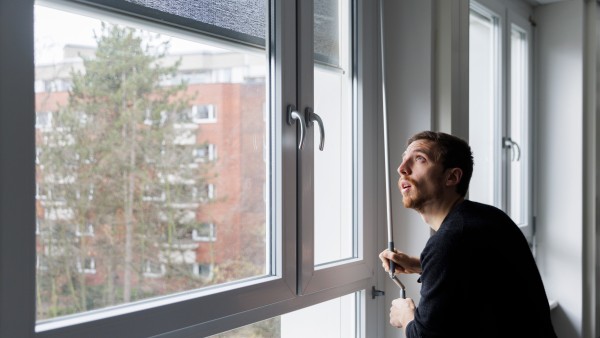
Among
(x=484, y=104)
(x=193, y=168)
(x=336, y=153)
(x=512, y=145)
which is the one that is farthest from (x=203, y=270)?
(x=512, y=145)

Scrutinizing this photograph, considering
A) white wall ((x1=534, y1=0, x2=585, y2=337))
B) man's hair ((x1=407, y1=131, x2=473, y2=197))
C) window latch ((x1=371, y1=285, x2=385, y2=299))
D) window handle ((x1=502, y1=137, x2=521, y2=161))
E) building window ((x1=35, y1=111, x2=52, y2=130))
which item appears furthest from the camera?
white wall ((x1=534, y1=0, x2=585, y2=337))

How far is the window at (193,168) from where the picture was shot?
1.04 metres

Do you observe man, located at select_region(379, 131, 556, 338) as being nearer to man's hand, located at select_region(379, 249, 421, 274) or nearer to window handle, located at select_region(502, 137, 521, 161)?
man's hand, located at select_region(379, 249, 421, 274)

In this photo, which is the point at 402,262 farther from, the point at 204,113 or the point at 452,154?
the point at 204,113

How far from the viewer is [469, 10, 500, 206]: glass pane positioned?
2.54 metres

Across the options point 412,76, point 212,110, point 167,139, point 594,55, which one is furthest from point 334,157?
point 594,55

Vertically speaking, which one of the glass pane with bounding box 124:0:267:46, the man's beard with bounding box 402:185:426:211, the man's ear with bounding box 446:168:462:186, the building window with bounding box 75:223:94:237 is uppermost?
the glass pane with bounding box 124:0:267:46

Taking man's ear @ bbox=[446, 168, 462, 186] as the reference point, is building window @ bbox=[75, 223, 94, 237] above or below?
below

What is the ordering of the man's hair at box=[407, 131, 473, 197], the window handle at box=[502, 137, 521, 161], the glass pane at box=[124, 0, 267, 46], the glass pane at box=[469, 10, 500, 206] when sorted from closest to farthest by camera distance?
the glass pane at box=[124, 0, 267, 46], the man's hair at box=[407, 131, 473, 197], the glass pane at box=[469, 10, 500, 206], the window handle at box=[502, 137, 521, 161]

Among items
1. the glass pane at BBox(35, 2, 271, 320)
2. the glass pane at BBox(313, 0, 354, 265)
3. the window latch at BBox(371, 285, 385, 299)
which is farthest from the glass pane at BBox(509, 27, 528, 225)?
the glass pane at BBox(35, 2, 271, 320)

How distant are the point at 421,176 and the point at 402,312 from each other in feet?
1.11

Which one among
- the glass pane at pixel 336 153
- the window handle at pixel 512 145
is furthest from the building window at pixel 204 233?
the window handle at pixel 512 145

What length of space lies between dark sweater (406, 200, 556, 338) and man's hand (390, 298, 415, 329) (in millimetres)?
132

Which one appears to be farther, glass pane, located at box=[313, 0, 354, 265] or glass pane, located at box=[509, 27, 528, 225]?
glass pane, located at box=[509, 27, 528, 225]
